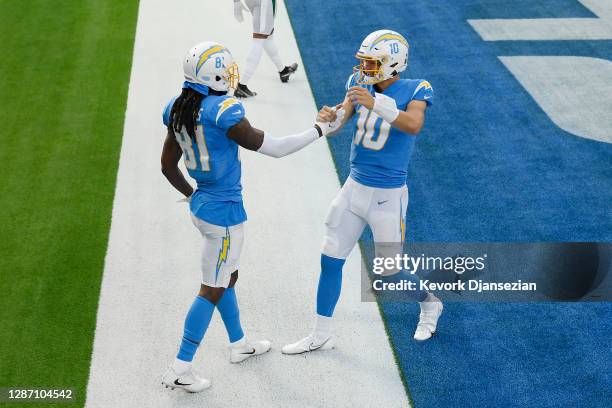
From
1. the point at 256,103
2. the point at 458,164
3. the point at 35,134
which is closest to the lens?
the point at 458,164

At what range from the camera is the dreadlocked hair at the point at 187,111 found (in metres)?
4.56

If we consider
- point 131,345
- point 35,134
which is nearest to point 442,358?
point 131,345

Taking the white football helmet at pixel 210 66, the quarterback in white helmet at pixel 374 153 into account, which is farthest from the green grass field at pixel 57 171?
the white football helmet at pixel 210 66

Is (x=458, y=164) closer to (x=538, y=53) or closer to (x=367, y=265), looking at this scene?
(x=367, y=265)

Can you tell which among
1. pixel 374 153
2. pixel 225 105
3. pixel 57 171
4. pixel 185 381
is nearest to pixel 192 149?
pixel 225 105

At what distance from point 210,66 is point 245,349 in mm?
2003

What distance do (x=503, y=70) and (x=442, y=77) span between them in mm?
810

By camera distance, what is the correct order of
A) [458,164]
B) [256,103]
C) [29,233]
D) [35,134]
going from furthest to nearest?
1. [256,103]
2. [35,134]
3. [458,164]
4. [29,233]

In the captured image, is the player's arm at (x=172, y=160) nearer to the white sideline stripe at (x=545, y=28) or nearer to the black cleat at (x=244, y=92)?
the black cleat at (x=244, y=92)

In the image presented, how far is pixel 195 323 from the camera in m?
4.91

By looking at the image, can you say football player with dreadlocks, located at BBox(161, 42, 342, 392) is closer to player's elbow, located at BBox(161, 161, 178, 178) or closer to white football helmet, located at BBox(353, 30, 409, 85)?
player's elbow, located at BBox(161, 161, 178, 178)

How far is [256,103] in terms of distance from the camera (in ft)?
30.5

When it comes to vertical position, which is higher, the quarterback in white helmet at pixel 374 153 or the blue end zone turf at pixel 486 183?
the quarterback in white helmet at pixel 374 153

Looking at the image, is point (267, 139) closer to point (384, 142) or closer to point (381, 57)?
point (384, 142)
